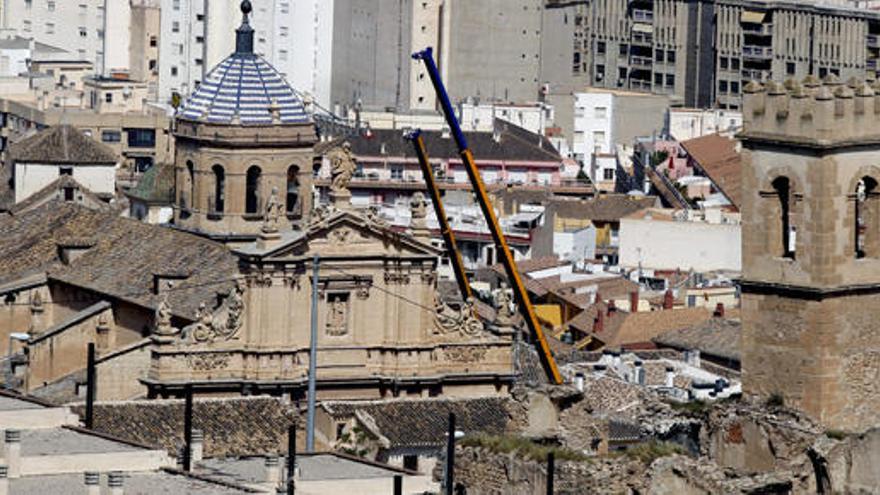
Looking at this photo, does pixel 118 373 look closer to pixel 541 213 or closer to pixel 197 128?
pixel 197 128

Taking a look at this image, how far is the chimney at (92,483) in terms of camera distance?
228 feet

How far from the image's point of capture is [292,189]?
112 m

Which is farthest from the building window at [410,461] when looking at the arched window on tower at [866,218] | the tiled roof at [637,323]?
the tiled roof at [637,323]

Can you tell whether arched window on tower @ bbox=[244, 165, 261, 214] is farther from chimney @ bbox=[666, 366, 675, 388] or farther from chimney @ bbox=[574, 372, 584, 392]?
chimney @ bbox=[574, 372, 584, 392]

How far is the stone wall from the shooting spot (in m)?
86.6

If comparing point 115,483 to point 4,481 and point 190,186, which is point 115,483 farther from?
point 190,186

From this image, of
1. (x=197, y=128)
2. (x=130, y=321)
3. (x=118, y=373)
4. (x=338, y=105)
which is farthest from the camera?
(x=338, y=105)

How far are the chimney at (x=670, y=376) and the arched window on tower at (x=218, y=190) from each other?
43.9ft

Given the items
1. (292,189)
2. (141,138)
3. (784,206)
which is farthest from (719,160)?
(784,206)

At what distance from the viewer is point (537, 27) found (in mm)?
196000

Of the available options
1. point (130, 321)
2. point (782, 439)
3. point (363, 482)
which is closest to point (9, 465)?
point (363, 482)

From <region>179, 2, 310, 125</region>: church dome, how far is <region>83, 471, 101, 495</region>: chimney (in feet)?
142

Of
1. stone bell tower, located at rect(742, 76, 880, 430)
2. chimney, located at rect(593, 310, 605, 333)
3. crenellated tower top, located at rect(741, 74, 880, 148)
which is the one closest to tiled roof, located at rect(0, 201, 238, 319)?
A: chimney, located at rect(593, 310, 605, 333)

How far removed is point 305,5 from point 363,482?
405 ft
